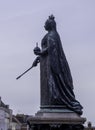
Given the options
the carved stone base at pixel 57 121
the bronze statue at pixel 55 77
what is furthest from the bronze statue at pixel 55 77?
the carved stone base at pixel 57 121

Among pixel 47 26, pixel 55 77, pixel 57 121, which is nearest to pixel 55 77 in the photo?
pixel 55 77

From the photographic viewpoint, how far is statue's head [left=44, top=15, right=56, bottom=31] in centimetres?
2750

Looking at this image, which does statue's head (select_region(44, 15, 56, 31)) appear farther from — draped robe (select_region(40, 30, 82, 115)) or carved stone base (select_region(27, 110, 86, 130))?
carved stone base (select_region(27, 110, 86, 130))

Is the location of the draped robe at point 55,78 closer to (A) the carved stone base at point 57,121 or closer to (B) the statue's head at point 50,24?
(B) the statue's head at point 50,24

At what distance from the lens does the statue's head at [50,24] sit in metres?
27.5

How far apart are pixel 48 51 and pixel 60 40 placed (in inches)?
32.0

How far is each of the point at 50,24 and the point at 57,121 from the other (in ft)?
14.2

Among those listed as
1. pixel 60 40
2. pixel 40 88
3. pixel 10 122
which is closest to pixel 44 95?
pixel 40 88

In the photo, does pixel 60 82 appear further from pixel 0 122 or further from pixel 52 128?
pixel 0 122

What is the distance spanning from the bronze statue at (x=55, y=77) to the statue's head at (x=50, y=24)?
4 centimetres

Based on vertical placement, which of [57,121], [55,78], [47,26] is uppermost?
[47,26]

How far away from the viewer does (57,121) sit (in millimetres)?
25766

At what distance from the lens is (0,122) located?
106m

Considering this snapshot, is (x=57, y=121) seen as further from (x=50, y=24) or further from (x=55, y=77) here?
(x=50, y=24)
